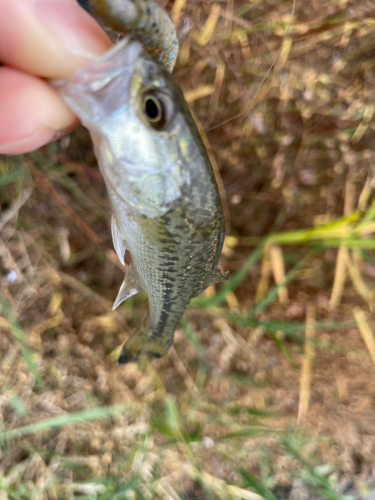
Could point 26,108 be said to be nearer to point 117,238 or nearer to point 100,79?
point 100,79

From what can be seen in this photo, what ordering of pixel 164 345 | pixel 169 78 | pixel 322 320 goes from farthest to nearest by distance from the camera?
1. pixel 322 320
2. pixel 164 345
3. pixel 169 78

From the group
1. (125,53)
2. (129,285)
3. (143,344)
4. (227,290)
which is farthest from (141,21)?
(227,290)

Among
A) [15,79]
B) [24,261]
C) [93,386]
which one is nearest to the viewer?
[15,79]

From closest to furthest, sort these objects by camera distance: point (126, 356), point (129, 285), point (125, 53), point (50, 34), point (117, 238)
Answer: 1. point (125, 53)
2. point (50, 34)
3. point (117, 238)
4. point (129, 285)
5. point (126, 356)

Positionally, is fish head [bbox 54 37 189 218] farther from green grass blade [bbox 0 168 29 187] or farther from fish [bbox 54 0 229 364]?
green grass blade [bbox 0 168 29 187]

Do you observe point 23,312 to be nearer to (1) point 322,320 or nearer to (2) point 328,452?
(1) point 322,320

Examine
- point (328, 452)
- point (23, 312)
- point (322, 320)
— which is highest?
point (23, 312)

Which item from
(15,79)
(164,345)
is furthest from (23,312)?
(15,79)
